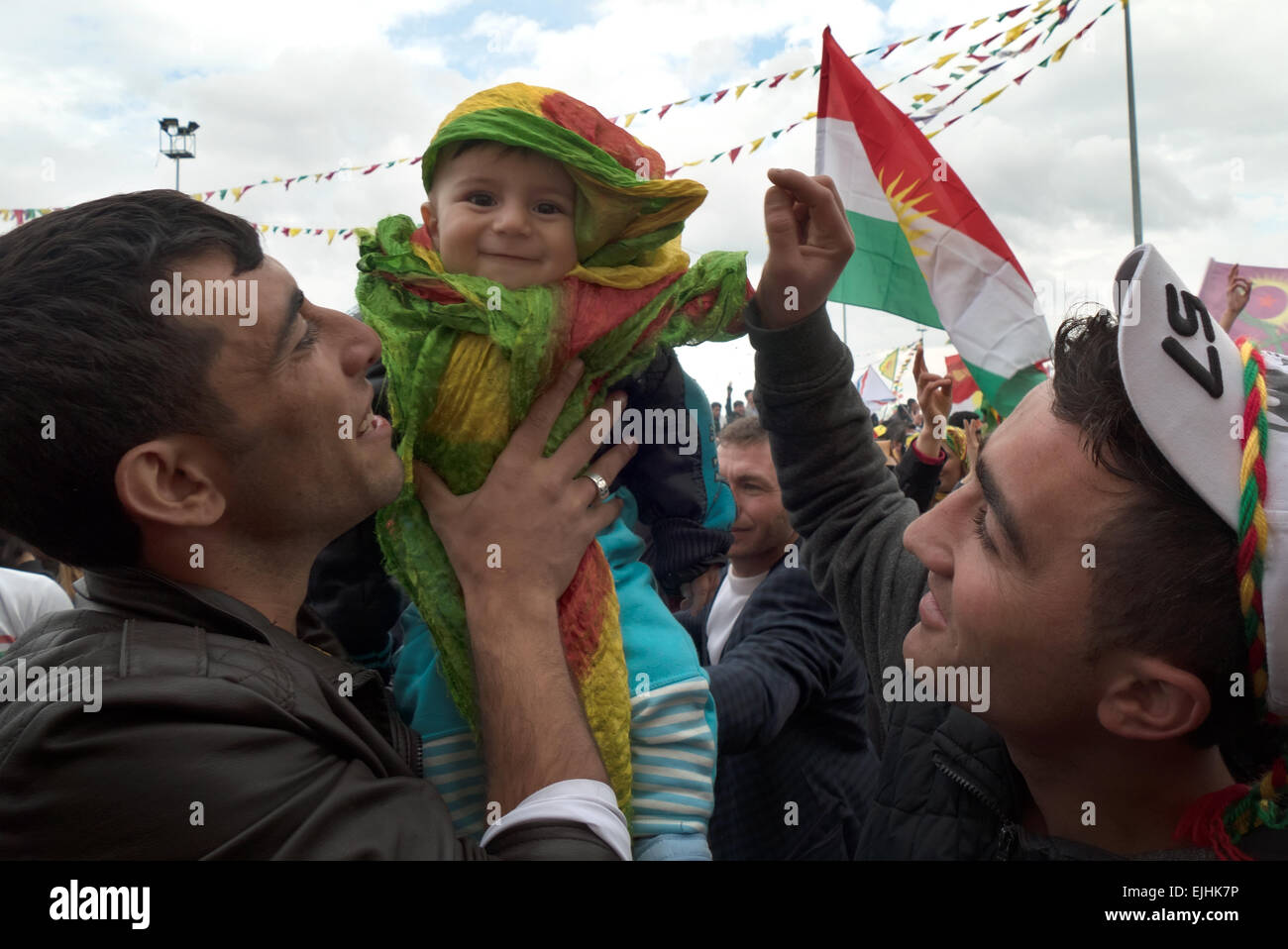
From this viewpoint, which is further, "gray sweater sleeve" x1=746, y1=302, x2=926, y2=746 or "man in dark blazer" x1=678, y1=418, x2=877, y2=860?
"man in dark blazer" x1=678, y1=418, x2=877, y2=860

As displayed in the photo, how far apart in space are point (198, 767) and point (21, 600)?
2838mm

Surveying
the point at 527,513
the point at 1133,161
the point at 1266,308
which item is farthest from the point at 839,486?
the point at 1133,161

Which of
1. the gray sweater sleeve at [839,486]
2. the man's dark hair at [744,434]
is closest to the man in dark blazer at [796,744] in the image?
the gray sweater sleeve at [839,486]

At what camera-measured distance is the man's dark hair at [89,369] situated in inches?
50.2

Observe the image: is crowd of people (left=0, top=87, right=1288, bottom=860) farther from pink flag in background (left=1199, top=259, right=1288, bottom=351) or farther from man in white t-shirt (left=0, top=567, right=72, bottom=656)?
pink flag in background (left=1199, top=259, right=1288, bottom=351)

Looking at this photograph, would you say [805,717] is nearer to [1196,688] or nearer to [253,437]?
[1196,688]

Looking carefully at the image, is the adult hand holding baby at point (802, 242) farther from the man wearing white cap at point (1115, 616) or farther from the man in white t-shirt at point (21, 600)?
the man in white t-shirt at point (21, 600)

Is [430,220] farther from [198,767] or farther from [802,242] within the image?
[198,767]

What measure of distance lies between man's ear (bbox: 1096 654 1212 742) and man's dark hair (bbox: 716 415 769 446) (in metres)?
2.54

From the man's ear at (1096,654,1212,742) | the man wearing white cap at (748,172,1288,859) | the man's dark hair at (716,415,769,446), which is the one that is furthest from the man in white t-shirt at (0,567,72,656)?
the man's ear at (1096,654,1212,742)

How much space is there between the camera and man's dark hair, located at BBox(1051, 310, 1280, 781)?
4.21ft

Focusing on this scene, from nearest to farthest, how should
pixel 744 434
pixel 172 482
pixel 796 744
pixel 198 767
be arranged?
pixel 198 767 < pixel 172 482 < pixel 796 744 < pixel 744 434

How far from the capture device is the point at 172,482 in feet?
4.56

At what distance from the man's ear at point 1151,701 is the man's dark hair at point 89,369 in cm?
150
